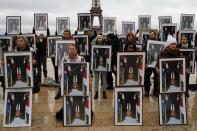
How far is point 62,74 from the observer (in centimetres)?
547

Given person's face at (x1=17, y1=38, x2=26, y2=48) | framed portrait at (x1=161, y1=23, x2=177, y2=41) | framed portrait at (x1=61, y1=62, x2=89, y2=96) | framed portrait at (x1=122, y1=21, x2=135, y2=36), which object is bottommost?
framed portrait at (x1=61, y1=62, x2=89, y2=96)

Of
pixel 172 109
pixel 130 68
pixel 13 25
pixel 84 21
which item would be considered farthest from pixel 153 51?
pixel 13 25

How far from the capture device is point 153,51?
7.38 metres

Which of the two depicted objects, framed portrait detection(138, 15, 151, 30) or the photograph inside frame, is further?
framed portrait detection(138, 15, 151, 30)

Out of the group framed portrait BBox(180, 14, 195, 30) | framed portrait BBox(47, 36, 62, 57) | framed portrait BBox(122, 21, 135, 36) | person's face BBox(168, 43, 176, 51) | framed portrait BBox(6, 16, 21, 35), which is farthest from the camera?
framed portrait BBox(122, 21, 135, 36)

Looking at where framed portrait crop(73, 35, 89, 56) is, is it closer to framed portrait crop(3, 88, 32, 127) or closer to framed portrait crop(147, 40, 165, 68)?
framed portrait crop(147, 40, 165, 68)

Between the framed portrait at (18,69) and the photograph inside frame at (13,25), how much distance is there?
17.0ft

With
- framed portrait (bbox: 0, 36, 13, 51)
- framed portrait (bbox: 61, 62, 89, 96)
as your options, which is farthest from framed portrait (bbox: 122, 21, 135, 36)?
framed portrait (bbox: 61, 62, 89, 96)

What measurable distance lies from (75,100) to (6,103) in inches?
64.5

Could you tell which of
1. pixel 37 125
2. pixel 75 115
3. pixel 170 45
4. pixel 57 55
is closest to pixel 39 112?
pixel 37 125

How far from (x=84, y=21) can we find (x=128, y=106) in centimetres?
576

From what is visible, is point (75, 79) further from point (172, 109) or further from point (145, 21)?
point (145, 21)

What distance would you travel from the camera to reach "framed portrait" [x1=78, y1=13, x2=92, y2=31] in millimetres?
10461

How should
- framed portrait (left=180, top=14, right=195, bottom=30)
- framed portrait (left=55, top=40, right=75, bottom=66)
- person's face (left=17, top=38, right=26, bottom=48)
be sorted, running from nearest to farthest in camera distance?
person's face (left=17, top=38, right=26, bottom=48), framed portrait (left=55, top=40, right=75, bottom=66), framed portrait (left=180, top=14, right=195, bottom=30)
